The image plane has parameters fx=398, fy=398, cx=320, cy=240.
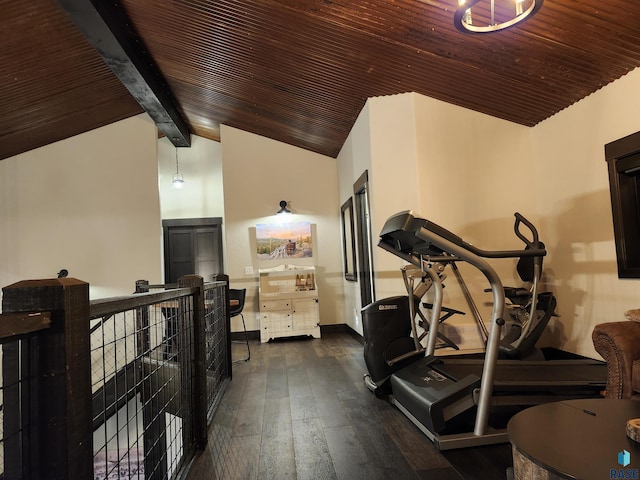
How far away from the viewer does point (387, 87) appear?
4.03 meters

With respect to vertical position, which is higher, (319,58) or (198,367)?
(319,58)

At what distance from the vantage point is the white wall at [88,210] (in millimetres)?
6223

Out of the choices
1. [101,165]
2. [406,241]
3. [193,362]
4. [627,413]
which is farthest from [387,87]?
[101,165]

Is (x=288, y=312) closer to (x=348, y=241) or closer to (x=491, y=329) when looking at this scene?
(x=348, y=241)

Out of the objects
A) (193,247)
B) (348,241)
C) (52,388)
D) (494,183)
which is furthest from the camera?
(193,247)

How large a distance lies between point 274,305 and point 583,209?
4065 mm

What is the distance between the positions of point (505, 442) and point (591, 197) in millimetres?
2444

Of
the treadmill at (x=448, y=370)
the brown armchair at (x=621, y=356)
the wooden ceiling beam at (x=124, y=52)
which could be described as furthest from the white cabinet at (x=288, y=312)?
the brown armchair at (x=621, y=356)

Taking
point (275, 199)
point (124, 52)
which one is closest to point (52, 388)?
point (124, 52)

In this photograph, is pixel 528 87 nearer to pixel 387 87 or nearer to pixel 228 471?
pixel 387 87

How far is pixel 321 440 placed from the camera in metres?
2.47

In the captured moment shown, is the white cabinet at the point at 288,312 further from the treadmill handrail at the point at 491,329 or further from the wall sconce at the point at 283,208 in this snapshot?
the treadmill handrail at the point at 491,329

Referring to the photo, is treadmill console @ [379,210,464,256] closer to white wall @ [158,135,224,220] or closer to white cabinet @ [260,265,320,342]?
white cabinet @ [260,265,320,342]

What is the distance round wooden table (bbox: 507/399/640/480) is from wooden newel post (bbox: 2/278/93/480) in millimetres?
1253
